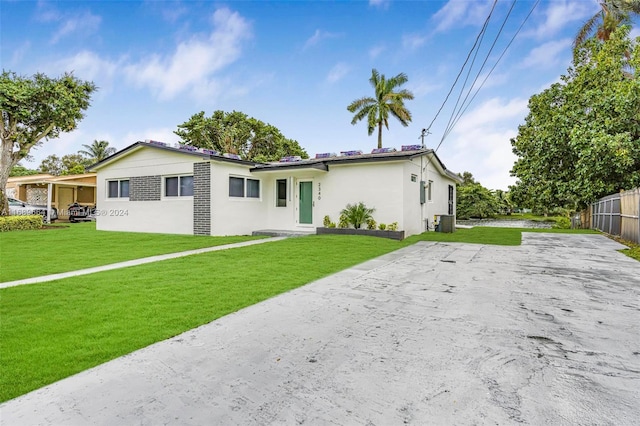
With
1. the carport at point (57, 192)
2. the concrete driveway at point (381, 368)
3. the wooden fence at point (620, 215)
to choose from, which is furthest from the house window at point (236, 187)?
the carport at point (57, 192)

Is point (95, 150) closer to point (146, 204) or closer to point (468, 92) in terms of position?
point (146, 204)

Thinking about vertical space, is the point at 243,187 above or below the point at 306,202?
above

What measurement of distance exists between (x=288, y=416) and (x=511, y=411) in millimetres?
1408

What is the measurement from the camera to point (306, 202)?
14.0 m

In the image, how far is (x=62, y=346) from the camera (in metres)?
2.94

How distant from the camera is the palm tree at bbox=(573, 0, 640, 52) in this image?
19.8m

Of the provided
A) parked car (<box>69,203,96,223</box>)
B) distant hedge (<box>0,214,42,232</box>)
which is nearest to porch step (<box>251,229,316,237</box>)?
distant hedge (<box>0,214,42,232</box>)

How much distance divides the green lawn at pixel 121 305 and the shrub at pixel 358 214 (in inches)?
183

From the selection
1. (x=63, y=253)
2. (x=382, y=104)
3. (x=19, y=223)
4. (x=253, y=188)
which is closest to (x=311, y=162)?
(x=253, y=188)

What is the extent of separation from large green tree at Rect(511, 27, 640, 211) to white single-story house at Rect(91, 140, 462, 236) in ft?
24.5

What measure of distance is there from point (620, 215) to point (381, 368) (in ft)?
50.9

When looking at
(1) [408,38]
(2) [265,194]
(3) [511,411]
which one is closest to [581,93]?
(1) [408,38]

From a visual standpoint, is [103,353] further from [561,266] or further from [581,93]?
[581,93]

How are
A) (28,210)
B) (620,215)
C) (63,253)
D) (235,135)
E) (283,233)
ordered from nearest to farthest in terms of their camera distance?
(63,253) → (620,215) → (283,233) → (28,210) → (235,135)
